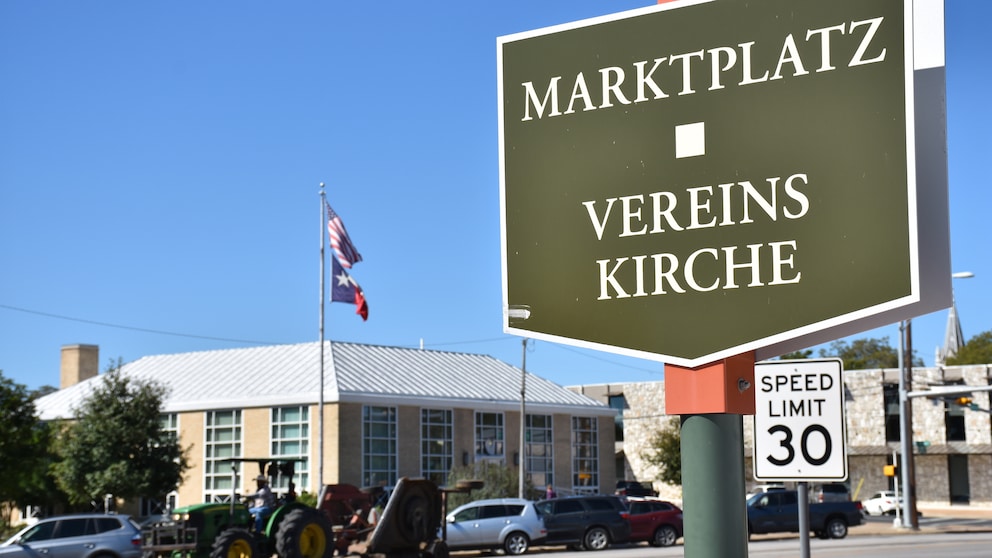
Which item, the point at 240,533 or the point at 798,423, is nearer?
the point at 798,423

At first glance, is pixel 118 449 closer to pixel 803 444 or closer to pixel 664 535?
pixel 664 535

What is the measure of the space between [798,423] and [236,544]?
1650 centimetres

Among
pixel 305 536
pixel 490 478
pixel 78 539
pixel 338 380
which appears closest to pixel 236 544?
pixel 305 536

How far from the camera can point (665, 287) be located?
3963 millimetres

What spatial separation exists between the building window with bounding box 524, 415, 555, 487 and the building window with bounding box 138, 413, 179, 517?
16.6m

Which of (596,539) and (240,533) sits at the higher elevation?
(240,533)

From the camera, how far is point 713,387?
398 cm

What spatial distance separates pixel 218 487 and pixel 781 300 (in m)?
52.8

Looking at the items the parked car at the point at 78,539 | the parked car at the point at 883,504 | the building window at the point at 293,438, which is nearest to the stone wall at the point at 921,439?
the parked car at the point at 883,504

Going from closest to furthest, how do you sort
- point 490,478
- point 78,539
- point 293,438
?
point 78,539 < point 490,478 < point 293,438

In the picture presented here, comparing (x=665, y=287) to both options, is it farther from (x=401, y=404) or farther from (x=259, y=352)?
(x=259, y=352)

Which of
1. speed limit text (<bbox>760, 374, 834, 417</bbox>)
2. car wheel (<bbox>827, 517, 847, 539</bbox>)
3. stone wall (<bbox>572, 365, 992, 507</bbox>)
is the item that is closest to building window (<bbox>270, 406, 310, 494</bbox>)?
car wheel (<bbox>827, 517, 847, 539</bbox>)

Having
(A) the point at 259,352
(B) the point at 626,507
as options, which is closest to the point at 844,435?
(B) the point at 626,507

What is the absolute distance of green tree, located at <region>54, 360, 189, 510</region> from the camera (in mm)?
44312
